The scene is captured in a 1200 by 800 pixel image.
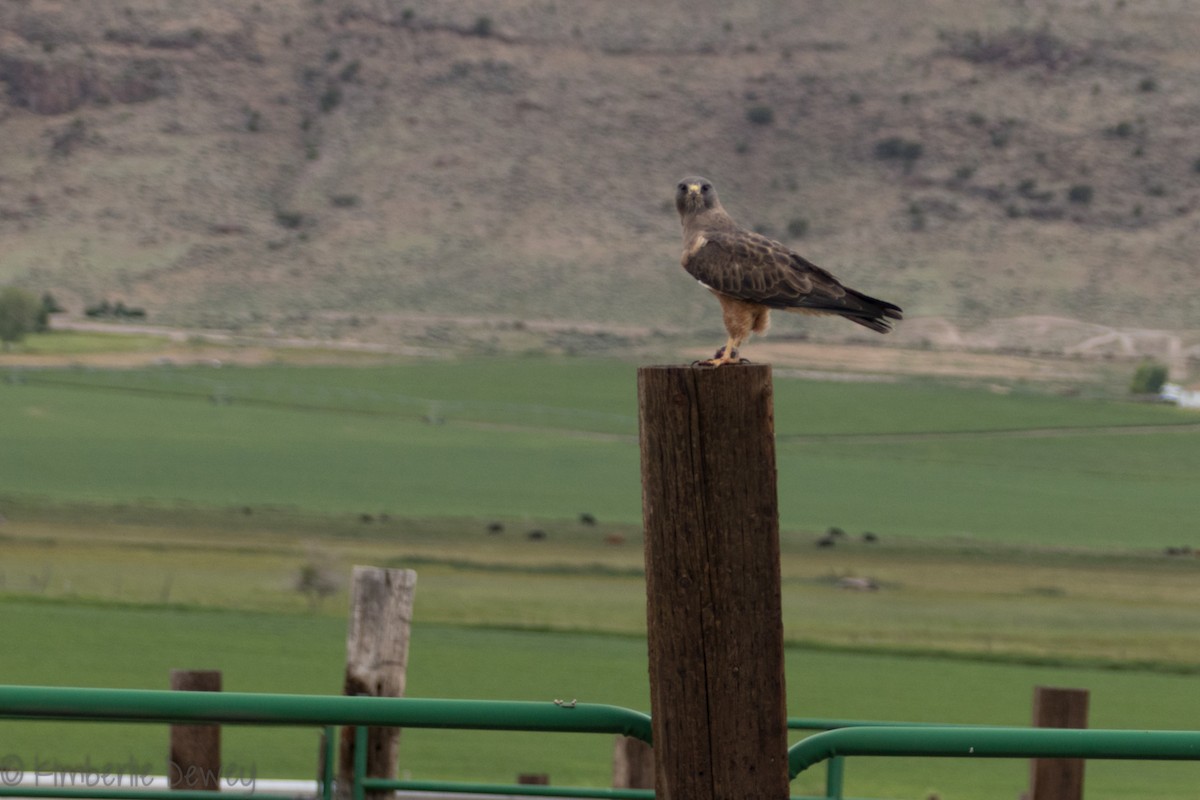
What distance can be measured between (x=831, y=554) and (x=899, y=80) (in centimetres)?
9217

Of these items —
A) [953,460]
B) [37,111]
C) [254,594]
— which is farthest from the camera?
[37,111]

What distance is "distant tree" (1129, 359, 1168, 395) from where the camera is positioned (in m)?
80.1

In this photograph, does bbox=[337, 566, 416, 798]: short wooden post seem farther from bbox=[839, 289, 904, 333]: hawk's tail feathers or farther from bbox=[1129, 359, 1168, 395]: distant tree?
bbox=[1129, 359, 1168, 395]: distant tree

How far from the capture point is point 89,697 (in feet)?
11.8

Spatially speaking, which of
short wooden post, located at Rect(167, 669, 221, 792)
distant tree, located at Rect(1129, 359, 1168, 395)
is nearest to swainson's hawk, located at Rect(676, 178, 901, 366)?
short wooden post, located at Rect(167, 669, 221, 792)

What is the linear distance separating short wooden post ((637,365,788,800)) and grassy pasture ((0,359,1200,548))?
41352mm

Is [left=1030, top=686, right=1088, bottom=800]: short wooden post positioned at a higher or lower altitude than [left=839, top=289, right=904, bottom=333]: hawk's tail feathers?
lower

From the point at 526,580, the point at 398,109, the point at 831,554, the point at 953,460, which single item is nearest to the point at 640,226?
the point at 398,109

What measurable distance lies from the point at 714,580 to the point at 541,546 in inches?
1371

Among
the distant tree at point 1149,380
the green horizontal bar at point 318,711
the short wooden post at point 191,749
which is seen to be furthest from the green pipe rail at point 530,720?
the distant tree at point 1149,380

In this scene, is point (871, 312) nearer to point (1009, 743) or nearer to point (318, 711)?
point (1009, 743)

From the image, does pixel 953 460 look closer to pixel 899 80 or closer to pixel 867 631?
pixel 867 631

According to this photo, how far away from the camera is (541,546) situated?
38312mm

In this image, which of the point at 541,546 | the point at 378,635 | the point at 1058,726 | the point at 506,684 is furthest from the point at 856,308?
the point at 541,546
